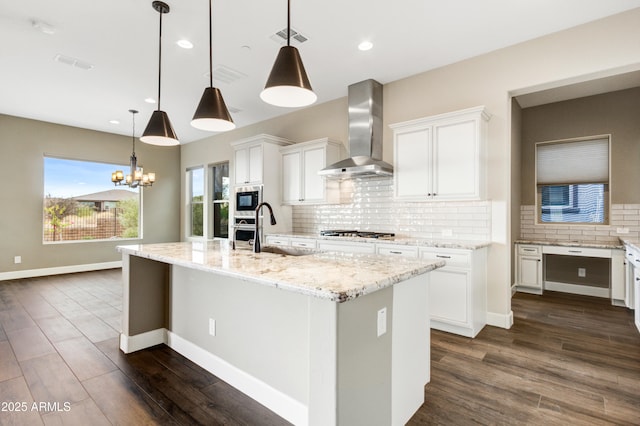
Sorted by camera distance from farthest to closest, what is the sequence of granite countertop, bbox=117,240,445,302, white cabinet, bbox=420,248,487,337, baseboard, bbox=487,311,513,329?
baseboard, bbox=487,311,513,329
white cabinet, bbox=420,248,487,337
granite countertop, bbox=117,240,445,302

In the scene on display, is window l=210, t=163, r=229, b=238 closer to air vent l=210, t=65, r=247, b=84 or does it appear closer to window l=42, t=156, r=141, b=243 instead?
window l=42, t=156, r=141, b=243

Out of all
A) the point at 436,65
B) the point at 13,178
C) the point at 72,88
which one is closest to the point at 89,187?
the point at 13,178

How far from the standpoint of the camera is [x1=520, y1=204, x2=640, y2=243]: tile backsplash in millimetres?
4473

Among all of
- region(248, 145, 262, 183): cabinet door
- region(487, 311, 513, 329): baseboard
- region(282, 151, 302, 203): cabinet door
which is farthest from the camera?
region(248, 145, 262, 183): cabinet door

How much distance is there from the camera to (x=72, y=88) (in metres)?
4.65

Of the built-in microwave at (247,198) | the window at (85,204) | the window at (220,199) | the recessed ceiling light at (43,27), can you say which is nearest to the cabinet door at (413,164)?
the built-in microwave at (247,198)

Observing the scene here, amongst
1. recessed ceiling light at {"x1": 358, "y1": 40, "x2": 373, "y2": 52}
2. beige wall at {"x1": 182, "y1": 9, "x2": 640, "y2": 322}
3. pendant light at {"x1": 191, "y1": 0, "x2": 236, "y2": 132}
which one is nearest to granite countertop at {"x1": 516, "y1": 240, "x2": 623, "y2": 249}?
beige wall at {"x1": 182, "y1": 9, "x2": 640, "y2": 322}

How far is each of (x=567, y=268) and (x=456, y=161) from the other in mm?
3212

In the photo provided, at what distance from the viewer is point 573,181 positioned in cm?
510

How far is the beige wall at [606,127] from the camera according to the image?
177 inches

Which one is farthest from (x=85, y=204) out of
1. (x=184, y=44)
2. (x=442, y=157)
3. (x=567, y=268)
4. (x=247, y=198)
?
(x=567, y=268)

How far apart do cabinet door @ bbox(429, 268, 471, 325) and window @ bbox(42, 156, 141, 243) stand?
698cm

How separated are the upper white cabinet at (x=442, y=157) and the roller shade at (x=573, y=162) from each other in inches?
103

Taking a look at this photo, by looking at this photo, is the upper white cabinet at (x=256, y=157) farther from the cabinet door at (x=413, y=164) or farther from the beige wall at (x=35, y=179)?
the beige wall at (x=35, y=179)
